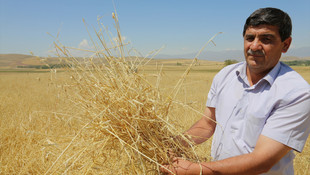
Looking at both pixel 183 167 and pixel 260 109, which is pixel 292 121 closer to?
pixel 260 109

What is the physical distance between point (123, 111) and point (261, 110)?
0.80 meters

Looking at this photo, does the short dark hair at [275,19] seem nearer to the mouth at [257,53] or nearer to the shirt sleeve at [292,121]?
the mouth at [257,53]

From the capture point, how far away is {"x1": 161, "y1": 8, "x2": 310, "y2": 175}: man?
3.72ft

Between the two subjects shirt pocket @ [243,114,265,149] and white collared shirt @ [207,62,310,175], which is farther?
shirt pocket @ [243,114,265,149]

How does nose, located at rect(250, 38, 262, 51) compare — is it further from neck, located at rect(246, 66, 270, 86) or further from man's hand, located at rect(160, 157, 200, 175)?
man's hand, located at rect(160, 157, 200, 175)

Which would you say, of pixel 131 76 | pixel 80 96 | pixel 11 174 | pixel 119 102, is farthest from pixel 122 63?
pixel 11 174

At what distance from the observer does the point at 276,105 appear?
3.95 ft

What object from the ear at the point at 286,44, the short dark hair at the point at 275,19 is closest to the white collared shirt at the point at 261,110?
the ear at the point at 286,44

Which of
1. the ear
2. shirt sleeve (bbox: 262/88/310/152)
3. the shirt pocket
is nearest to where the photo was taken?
shirt sleeve (bbox: 262/88/310/152)

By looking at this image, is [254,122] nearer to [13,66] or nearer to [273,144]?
[273,144]

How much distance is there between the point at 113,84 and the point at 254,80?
0.92m

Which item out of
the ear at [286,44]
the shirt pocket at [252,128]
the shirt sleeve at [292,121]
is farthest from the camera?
the ear at [286,44]

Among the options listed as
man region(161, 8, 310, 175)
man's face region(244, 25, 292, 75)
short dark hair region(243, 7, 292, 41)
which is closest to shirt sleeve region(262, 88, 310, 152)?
man region(161, 8, 310, 175)

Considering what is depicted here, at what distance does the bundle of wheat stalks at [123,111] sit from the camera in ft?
4.23
